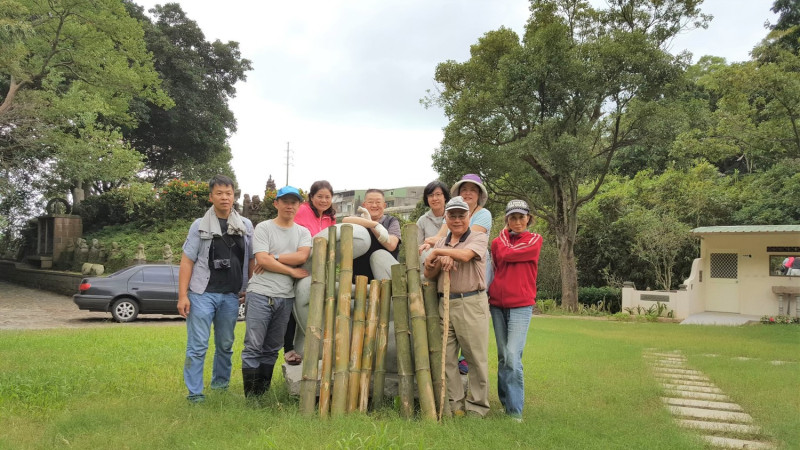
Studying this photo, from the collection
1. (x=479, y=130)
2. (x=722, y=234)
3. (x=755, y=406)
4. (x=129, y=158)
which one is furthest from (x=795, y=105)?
(x=129, y=158)

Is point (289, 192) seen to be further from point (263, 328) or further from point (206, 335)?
point (206, 335)

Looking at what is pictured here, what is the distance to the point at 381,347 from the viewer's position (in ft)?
16.4

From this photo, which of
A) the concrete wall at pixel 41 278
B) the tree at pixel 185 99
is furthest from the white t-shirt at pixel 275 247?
the tree at pixel 185 99

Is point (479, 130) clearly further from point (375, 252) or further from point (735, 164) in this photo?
point (735, 164)

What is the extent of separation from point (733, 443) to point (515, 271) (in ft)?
7.09

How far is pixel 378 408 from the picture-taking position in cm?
494

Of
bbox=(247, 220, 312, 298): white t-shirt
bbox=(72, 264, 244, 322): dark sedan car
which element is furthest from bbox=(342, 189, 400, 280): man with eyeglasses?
bbox=(72, 264, 244, 322): dark sedan car

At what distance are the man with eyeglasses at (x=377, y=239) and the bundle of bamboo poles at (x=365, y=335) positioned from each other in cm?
32

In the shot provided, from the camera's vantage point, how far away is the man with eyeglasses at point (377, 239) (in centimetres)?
538

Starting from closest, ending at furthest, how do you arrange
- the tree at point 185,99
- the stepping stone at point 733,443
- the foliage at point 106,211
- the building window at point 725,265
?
the stepping stone at point 733,443, the building window at point 725,265, the foliage at point 106,211, the tree at point 185,99

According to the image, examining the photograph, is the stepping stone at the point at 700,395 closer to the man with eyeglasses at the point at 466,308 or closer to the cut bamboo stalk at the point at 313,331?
the man with eyeglasses at the point at 466,308

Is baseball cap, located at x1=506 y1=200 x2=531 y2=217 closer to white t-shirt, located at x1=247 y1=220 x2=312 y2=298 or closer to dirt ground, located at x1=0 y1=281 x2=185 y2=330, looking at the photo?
white t-shirt, located at x1=247 y1=220 x2=312 y2=298

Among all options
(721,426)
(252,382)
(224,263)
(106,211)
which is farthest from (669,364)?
(106,211)

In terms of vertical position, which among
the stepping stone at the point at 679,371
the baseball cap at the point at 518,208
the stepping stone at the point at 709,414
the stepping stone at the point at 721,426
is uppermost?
the baseball cap at the point at 518,208
